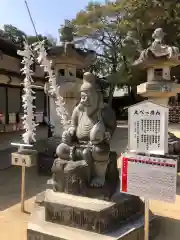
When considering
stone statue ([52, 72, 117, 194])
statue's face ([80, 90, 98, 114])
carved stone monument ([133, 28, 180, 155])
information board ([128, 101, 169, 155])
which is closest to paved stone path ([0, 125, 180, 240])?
stone statue ([52, 72, 117, 194])

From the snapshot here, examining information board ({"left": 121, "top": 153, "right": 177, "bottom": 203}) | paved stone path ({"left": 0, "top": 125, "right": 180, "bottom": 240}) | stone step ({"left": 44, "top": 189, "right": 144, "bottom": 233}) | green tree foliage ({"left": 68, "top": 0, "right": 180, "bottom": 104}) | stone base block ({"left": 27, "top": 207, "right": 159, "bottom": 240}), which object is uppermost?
green tree foliage ({"left": 68, "top": 0, "right": 180, "bottom": 104})

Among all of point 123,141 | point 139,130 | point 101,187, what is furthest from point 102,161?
point 123,141

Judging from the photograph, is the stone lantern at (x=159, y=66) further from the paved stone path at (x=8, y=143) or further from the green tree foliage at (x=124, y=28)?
the green tree foliage at (x=124, y=28)

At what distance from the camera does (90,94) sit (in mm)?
3699

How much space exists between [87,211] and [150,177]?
0.96 meters

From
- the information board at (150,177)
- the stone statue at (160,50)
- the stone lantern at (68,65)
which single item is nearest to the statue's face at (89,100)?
the information board at (150,177)

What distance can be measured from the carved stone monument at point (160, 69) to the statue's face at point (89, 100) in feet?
12.7

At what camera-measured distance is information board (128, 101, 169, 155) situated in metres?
2.77

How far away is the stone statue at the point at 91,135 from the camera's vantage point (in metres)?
3.56

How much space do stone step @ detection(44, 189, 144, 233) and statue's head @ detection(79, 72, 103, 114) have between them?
3.79 feet

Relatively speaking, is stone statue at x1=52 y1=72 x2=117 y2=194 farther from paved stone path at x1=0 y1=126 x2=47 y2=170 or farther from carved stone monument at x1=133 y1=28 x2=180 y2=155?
paved stone path at x1=0 y1=126 x2=47 y2=170

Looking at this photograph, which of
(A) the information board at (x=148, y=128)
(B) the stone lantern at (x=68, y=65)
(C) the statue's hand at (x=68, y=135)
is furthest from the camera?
(B) the stone lantern at (x=68, y=65)

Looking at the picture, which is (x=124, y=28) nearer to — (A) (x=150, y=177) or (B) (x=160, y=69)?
(B) (x=160, y=69)

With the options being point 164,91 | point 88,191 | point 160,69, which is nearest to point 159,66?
point 160,69
